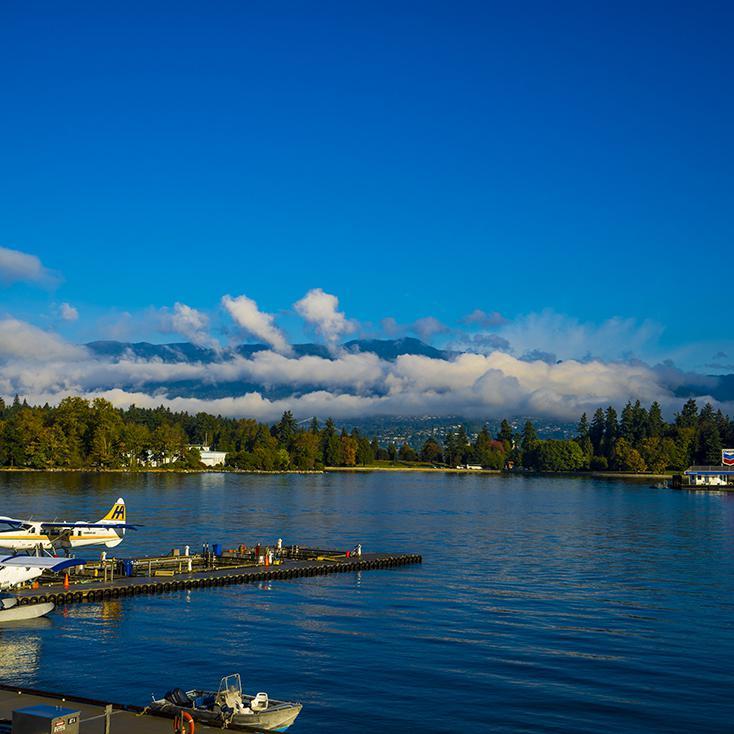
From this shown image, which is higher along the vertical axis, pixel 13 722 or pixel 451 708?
pixel 13 722

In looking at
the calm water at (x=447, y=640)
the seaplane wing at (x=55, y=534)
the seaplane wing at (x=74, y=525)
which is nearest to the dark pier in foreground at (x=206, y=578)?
the calm water at (x=447, y=640)

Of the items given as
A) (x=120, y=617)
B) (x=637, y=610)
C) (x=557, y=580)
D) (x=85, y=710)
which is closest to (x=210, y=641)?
(x=120, y=617)

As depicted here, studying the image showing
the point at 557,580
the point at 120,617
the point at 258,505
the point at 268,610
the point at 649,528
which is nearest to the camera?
the point at 120,617

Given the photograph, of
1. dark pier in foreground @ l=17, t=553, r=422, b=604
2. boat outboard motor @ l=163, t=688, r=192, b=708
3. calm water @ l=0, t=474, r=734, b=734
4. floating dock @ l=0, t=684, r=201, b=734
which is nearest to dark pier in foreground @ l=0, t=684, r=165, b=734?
floating dock @ l=0, t=684, r=201, b=734

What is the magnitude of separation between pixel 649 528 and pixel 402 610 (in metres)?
74.0

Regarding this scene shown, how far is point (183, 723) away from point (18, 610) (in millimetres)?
28687

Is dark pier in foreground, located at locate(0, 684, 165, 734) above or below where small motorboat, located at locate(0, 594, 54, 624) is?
above

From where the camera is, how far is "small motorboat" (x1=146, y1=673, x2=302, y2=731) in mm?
28719

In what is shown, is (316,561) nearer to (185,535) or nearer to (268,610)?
(268,610)

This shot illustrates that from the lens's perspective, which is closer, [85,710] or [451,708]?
[85,710]

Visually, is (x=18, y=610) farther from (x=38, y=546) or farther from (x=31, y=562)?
(x=38, y=546)

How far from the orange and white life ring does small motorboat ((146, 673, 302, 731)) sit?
0.09 meters

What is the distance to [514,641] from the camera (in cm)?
4909

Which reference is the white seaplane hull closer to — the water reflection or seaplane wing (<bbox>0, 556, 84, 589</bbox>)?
the water reflection
